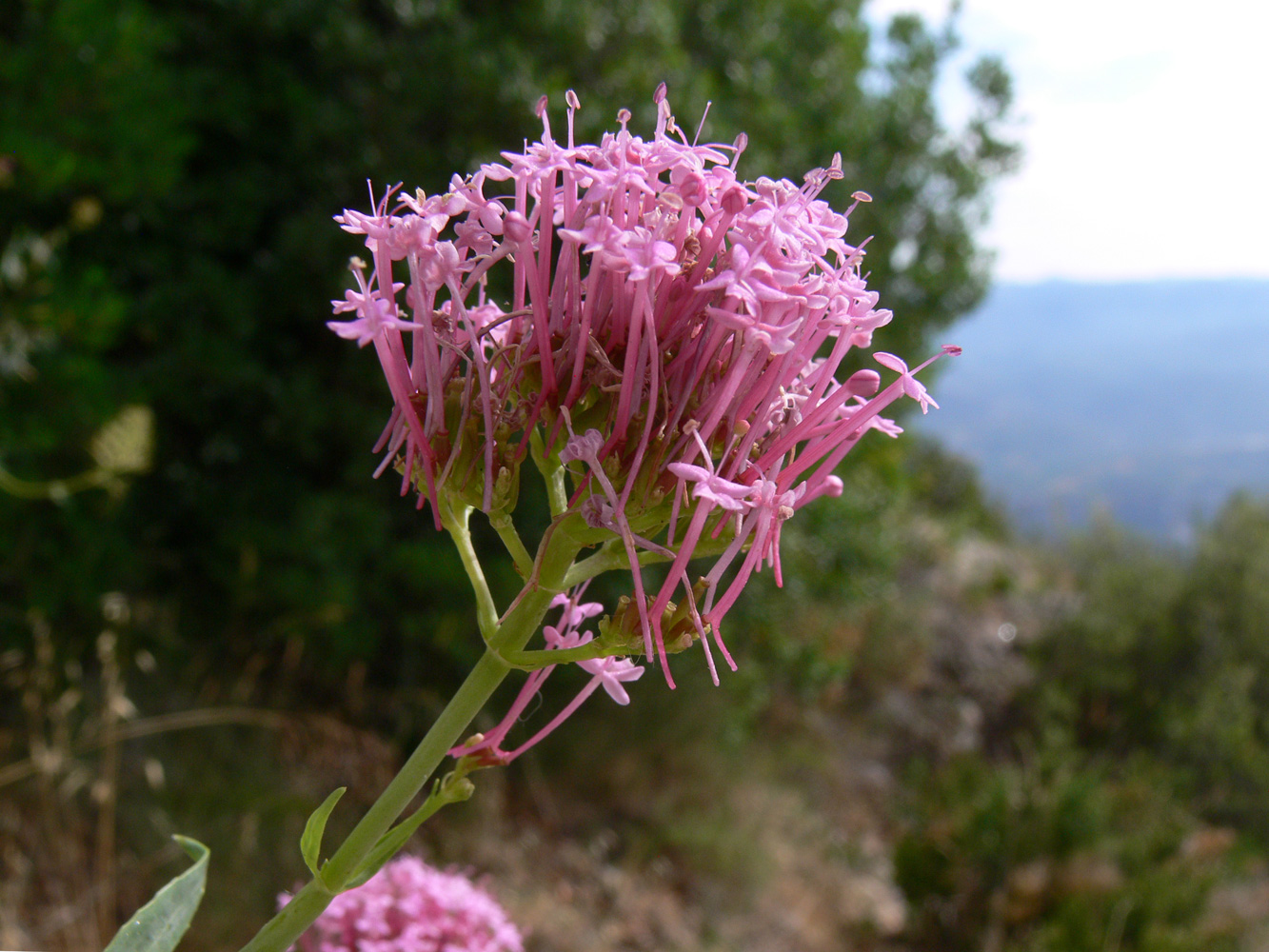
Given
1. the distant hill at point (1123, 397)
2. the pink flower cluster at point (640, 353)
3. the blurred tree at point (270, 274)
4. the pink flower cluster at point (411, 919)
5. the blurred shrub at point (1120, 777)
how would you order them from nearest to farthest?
1. the pink flower cluster at point (640, 353)
2. the pink flower cluster at point (411, 919)
3. the blurred tree at point (270, 274)
4. the blurred shrub at point (1120, 777)
5. the distant hill at point (1123, 397)

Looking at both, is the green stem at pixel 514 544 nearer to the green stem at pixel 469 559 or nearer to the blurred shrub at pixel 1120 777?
the green stem at pixel 469 559

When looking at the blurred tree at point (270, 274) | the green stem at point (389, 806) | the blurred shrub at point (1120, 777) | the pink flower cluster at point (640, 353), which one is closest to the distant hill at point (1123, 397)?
the blurred shrub at point (1120, 777)

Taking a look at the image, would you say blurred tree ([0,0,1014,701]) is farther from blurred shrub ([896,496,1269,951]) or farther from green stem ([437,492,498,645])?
blurred shrub ([896,496,1269,951])

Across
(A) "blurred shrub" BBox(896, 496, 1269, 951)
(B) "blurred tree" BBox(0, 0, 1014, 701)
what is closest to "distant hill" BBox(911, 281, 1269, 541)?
(A) "blurred shrub" BBox(896, 496, 1269, 951)

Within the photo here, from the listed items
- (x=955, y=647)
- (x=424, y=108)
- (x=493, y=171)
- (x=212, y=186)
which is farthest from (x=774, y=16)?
(x=955, y=647)

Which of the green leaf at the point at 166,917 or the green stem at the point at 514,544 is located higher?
the green stem at the point at 514,544

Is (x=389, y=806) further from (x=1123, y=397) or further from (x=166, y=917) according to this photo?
(x=1123, y=397)
